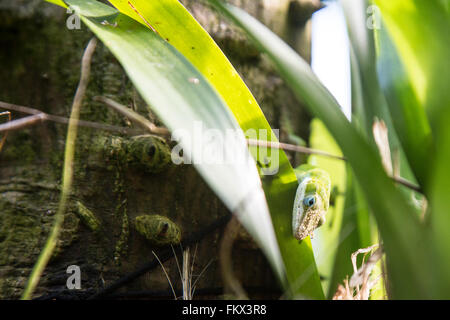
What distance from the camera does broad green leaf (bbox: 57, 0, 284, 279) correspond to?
0.31 m

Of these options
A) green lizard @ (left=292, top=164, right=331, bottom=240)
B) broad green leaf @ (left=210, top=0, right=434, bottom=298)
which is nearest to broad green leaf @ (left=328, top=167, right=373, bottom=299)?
green lizard @ (left=292, top=164, right=331, bottom=240)

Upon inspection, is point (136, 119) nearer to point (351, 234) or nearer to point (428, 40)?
point (428, 40)

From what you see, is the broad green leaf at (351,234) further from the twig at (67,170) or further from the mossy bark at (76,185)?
the twig at (67,170)

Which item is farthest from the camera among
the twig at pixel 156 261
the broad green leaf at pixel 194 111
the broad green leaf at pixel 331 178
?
the broad green leaf at pixel 331 178

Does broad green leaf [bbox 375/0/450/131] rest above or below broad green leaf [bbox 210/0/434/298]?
above

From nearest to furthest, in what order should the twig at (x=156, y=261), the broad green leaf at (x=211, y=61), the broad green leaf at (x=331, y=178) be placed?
1. the broad green leaf at (x=211, y=61)
2. the twig at (x=156, y=261)
3. the broad green leaf at (x=331, y=178)

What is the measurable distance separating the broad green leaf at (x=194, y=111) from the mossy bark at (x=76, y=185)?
24 centimetres

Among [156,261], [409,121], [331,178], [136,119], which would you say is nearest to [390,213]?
[409,121]

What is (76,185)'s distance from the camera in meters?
0.58

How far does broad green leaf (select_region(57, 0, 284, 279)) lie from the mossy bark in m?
0.24

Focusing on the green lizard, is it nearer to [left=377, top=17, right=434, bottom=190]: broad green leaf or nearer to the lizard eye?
the lizard eye

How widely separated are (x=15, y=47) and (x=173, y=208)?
39 cm

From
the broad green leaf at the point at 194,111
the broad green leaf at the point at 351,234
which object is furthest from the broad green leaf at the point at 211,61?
the broad green leaf at the point at 351,234

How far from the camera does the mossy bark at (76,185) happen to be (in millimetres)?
551
